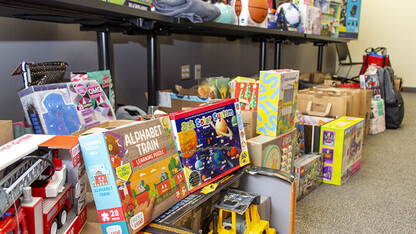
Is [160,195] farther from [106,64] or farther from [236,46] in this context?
[236,46]

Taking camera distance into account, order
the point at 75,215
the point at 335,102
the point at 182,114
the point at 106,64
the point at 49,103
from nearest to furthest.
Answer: the point at 75,215 < the point at 182,114 < the point at 49,103 < the point at 106,64 < the point at 335,102

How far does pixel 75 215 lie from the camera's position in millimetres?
918

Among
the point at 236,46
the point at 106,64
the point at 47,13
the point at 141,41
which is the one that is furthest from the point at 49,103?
the point at 236,46

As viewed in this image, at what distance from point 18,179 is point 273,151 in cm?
106

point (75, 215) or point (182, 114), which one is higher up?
point (182, 114)

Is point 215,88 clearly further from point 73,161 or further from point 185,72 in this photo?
point 73,161

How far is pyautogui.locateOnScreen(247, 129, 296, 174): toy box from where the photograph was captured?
147cm

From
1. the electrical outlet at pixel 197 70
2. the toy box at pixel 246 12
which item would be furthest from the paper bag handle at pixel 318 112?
the electrical outlet at pixel 197 70

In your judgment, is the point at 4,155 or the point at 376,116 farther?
the point at 376,116

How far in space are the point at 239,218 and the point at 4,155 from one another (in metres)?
0.78

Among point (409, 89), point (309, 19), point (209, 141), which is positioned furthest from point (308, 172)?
point (409, 89)

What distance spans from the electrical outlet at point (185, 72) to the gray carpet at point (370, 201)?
4.44ft

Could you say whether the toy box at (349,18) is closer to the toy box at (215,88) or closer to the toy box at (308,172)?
the toy box at (308,172)

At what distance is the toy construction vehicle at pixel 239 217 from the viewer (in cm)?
116
